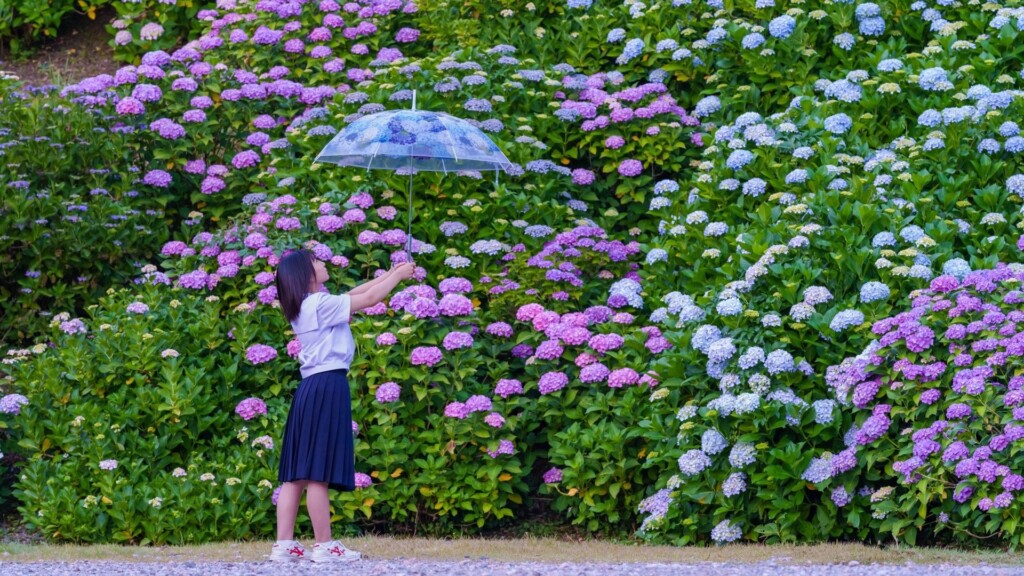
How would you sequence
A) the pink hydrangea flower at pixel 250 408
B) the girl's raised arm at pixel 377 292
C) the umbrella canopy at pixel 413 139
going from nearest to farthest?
1. the girl's raised arm at pixel 377 292
2. the umbrella canopy at pixel 413 139
3. the pink hydrangea flower at pixel 250 408

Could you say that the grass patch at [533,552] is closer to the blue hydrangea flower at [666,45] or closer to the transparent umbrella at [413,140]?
the transparent umbrella at [413,140]

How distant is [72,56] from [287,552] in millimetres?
8747

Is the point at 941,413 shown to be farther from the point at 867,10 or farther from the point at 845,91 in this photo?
the point at 867,10

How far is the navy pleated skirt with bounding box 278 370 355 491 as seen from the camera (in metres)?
5.80

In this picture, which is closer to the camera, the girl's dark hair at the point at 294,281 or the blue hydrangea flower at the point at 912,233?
the girl's dark hair at the point at 294,281

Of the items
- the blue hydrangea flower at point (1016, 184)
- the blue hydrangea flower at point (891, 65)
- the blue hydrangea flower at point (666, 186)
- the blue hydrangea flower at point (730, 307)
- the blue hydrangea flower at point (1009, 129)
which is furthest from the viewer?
the blue hydrangea flower at point (666, 186)

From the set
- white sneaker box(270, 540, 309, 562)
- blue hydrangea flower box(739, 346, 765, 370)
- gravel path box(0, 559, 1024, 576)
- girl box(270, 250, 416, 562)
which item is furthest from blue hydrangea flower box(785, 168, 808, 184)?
white sneaker box(270, 540, 309, 562)

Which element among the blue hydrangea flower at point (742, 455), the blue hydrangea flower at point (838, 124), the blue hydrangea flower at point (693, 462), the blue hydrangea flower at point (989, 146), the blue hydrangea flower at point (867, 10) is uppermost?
the blue hydrangea flower at point (867, 10)

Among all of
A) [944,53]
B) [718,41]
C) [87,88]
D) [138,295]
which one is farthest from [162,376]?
[944,53]

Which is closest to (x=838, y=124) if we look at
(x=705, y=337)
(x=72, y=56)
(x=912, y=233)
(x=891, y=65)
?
(x=891, y=65)

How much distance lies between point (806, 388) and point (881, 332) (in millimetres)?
490

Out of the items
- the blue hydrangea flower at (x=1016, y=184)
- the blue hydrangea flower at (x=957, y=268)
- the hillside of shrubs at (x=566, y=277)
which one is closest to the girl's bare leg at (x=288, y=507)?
the hillside of shrubs at (x=566, y=277)

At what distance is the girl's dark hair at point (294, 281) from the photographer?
5.78m

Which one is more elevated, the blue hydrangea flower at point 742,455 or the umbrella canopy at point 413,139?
the umbrella canopy at point 413,139
